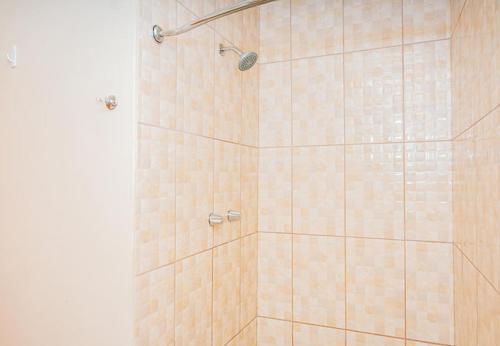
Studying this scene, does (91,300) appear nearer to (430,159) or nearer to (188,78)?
(188,78)

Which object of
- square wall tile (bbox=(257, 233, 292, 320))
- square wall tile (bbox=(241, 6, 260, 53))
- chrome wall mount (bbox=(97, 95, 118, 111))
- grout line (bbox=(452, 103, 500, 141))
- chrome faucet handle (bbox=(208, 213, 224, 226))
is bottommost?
square wall tile (bbox=(257, 233, 292, 320))

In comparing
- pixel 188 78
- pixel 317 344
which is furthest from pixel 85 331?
pixel 317 344

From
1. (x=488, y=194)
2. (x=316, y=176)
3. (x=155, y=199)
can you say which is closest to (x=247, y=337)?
(x=316, y=176)

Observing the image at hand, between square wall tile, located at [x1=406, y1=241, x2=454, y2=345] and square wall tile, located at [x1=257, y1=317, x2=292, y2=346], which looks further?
square wall tile, located at [x1=257, y1=317, x2=292, y2=346]

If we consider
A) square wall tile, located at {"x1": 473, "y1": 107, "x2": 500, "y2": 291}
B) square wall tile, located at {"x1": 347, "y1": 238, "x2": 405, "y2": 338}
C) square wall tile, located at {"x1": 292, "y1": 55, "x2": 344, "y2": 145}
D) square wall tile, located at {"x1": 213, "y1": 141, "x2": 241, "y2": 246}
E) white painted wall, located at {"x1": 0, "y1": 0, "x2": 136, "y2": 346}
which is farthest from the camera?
square wall tile, located at {"x1": 292, "y1": 55, "x2": 344, "y2": 145}

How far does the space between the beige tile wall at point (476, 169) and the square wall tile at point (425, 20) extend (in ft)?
0.23

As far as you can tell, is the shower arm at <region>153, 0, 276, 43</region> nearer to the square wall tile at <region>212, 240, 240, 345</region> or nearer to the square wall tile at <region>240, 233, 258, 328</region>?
Answer: the square wall tile at <region>212, 240, 240, 345</region>

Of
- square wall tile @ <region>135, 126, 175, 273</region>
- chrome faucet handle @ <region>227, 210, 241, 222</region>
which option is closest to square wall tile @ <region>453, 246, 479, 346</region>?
chrome faucet handle @ <region>227, 210, 241, 222</region>

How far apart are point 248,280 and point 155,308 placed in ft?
2.11

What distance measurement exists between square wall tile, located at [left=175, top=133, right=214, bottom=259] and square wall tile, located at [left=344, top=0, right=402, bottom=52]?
2.67 ft

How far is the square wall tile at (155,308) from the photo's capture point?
915 mm

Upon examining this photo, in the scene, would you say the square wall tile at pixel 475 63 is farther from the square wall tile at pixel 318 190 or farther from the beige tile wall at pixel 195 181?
the beige tile wall at pixel 195 181

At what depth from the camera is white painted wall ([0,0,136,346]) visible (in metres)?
0.90

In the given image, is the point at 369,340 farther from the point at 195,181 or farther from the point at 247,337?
the point at 195,181
